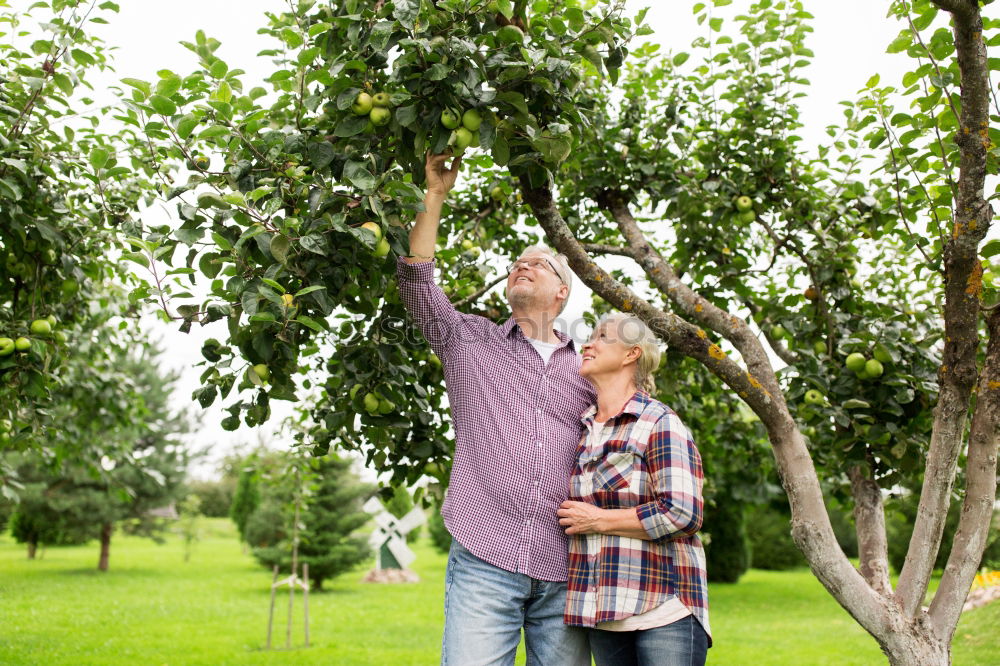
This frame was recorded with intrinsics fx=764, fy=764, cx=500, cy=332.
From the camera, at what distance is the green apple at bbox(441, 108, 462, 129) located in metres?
A: 1.81

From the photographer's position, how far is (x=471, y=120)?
185 centimetres

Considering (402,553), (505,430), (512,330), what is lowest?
(402,553)

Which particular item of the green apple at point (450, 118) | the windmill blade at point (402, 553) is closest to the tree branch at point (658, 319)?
the green apple at point (450, 118)

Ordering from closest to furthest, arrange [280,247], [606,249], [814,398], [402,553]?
[280,247]
[814,398]
[606,249]
[402,553]

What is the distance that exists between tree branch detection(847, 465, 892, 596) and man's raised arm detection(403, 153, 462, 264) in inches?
65.3

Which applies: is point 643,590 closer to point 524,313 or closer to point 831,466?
point 524,313

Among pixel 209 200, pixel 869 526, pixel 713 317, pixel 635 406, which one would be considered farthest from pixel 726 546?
pixel 209 200

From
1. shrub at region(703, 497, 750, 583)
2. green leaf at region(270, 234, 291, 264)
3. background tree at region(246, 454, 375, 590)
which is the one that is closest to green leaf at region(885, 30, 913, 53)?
green leaf at region(270, 234, 291, 264)

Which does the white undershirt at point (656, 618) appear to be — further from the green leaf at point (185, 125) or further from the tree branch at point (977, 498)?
the green leaf at point (185, 125)

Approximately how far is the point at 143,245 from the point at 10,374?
59.2 inches

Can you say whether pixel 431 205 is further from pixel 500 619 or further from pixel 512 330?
pixel 500 619

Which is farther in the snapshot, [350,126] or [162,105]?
[350,126]

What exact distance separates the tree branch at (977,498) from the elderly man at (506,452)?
3.21ft

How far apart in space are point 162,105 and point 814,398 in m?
2.16
